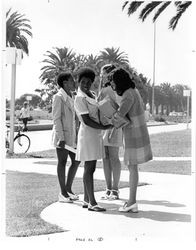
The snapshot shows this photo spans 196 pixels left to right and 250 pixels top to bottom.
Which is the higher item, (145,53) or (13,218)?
(145,53)

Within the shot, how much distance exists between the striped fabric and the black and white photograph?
0.03 ft

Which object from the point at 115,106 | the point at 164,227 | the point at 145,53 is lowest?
the point at 164,227

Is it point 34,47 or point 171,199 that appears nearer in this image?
point 34,47

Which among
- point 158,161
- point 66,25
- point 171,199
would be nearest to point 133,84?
point 66,25

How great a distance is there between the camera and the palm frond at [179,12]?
500cm

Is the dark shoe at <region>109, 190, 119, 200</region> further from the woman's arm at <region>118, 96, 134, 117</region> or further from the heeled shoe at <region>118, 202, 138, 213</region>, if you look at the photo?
the woman's arm at <region>118, 96, 134, 117</region>

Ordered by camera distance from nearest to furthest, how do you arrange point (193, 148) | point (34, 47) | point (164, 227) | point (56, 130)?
1. point (193, 148)
2. point (164, 227)
3. point (34, 47)
4. point (56, 130)

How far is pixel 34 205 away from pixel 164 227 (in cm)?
148

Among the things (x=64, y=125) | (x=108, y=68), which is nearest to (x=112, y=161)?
(x=64, y=125)

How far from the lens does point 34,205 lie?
589cm

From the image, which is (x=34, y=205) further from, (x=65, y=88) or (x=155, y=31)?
(x=155, y=31)

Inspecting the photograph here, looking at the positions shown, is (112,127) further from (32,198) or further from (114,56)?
(32,198)

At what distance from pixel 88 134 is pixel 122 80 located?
657 millimetres

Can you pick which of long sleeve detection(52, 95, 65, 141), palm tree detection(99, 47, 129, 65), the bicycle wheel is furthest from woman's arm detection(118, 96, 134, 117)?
the bicycle wheel
